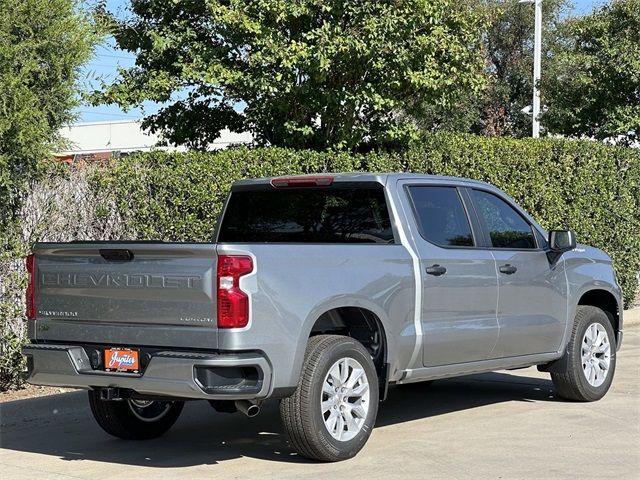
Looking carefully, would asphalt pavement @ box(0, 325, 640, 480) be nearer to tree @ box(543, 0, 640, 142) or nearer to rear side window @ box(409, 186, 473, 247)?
rear side window @ box(409, 186, 473, 247)

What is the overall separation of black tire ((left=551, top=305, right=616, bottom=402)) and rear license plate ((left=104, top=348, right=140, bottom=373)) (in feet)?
13.3

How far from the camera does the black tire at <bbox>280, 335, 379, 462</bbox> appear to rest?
7.13m

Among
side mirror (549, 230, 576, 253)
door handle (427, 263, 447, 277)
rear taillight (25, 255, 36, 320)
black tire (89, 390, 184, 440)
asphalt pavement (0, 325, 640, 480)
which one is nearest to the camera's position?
asphalt pavement (0, 325, 640, 480)

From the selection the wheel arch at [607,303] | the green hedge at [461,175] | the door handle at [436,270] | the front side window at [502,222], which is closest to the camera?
the door handle at [436,270]

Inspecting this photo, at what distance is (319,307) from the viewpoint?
725 cm

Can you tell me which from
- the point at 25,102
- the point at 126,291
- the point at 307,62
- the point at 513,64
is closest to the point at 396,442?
the point at 126,291

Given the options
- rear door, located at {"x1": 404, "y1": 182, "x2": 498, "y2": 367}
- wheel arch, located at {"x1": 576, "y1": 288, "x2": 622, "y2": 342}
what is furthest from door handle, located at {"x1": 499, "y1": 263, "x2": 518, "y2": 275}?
wheel arch, located at {"x1": 576, "y1": 288, "x2": 622, "y2": 342}

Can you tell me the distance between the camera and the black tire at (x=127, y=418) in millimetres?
8359

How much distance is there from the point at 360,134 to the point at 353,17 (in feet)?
4.74

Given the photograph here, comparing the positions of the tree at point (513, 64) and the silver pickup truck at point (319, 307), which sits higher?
the tree at point (513, 64)

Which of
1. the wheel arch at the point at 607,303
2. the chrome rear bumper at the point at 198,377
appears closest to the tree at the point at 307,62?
the wheel arch at the point at 607,303

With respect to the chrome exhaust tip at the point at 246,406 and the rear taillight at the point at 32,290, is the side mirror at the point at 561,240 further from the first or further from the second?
the rear taillight at the point at 32,290

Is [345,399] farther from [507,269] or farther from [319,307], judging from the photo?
[507,269]

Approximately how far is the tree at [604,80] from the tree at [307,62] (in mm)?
4780
